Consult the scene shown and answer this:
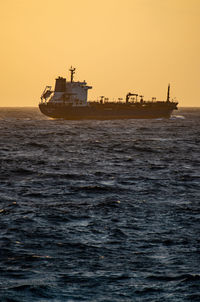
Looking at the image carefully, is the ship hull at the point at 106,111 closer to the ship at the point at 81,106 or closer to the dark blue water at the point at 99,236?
the ship at the point at 81,106

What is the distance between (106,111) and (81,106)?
9721 millimetres

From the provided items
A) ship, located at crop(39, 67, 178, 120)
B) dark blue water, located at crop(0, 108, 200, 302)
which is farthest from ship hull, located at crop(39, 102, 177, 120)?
dark blue water, located at crop(0, 108, 200, 302)

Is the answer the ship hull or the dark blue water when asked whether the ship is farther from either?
the dark blue water

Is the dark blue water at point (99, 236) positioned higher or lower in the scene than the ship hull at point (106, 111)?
lower

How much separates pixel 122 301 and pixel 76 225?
6720mm

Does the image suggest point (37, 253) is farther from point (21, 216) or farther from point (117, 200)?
point (117, 200)

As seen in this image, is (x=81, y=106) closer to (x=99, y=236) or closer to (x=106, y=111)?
(x=106, y=111)

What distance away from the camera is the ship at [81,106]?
13450cm

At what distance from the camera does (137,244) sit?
15.1 m

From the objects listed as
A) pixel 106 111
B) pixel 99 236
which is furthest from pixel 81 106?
pixel 99 236

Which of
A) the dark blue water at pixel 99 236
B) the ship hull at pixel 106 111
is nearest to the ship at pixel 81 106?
the ship hull at pixel 106 111

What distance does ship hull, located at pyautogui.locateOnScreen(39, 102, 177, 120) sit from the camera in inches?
5290

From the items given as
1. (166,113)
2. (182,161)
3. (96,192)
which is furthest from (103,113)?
(96,192)

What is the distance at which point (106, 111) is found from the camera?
464 feet
